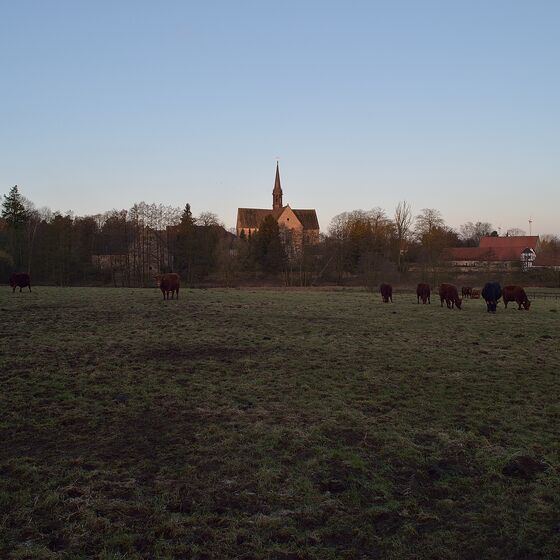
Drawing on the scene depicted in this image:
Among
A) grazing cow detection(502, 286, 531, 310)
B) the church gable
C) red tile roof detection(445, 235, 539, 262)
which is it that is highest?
the church gable

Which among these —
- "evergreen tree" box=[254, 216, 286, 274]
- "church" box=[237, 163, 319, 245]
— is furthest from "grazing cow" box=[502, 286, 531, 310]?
"church" box=[237, 163, 319, 245]

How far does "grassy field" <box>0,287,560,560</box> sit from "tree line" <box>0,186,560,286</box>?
45221 mm

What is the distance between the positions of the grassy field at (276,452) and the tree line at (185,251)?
45.2 metres

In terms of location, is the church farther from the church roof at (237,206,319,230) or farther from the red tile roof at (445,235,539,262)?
the red tile roof at (445,235,539,262)

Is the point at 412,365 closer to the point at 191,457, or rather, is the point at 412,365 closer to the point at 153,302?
the point at 191,457

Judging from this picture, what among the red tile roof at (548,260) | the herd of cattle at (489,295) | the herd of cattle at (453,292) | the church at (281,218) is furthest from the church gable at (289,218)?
the herd of cattle at (489,295)

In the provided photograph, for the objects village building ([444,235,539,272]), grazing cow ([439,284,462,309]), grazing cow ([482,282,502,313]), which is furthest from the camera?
village building ([444,235,539,272])

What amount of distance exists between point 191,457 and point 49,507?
1.76 metres

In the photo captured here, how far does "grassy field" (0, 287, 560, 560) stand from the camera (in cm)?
434

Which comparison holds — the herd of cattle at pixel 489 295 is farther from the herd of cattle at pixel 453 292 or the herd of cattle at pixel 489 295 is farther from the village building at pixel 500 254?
the village building at pixel 500 254

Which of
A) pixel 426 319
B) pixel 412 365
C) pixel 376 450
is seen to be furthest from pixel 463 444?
pixel 426 319

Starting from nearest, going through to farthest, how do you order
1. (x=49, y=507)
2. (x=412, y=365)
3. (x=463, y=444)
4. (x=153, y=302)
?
(x=49, y=507) → (x=463, y=444) → (x=412, y=365) → (x=153, y=302)

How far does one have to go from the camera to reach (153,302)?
1041 inches

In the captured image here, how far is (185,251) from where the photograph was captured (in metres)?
→ 61.9
